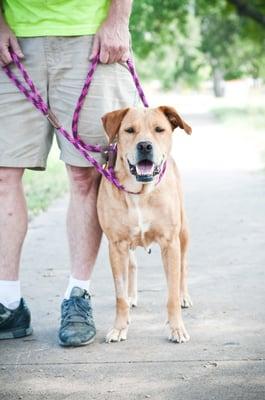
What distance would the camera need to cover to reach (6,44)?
3.97 metres

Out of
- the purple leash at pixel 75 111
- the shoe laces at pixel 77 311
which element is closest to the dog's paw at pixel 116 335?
the shoe laces at pixel 77 311

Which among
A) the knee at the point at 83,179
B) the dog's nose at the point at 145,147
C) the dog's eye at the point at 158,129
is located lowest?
the knee at the point at 83,179

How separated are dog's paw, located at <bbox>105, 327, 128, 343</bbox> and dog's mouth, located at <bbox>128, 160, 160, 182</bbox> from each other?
85cm

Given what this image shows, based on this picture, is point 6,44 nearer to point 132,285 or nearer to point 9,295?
point 9,295

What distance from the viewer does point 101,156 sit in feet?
13.6

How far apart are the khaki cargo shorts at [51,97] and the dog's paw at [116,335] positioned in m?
0.96

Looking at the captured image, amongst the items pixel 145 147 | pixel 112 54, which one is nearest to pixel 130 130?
pixel 145 147

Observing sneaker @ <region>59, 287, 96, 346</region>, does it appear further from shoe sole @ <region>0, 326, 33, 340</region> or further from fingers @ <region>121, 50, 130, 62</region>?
fingers @ <region>121, 50, 130, 62</region>

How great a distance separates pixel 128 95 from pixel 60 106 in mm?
447

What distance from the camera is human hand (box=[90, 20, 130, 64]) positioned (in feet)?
13.0

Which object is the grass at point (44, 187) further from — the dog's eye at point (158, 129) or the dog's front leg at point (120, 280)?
the dog's eye at point (158, 129)

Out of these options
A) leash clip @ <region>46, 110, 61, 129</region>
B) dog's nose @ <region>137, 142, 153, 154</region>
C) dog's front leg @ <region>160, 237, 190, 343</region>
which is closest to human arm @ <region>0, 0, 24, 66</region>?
leash clip @ <region>46, 110, 61, 129</region>

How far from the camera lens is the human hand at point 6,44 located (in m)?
3.96

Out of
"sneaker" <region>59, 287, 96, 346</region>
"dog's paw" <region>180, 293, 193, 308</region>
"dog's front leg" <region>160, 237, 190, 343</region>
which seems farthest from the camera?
"dog's paw" <region>180, 293, 193, 308</region>
